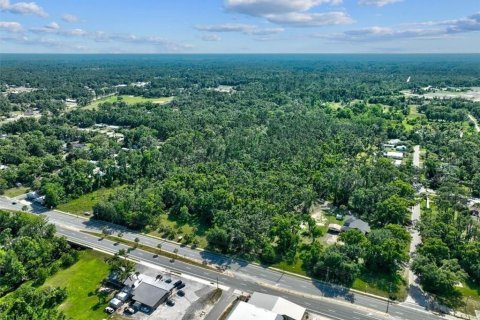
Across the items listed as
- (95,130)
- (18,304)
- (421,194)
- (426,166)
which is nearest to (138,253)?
(18,304)

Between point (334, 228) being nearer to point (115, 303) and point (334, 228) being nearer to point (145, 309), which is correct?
point (145, 309)

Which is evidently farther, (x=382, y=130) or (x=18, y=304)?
(x=382, y=130)

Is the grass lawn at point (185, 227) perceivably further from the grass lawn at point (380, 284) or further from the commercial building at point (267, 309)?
the grass lawn at point (380, 284)

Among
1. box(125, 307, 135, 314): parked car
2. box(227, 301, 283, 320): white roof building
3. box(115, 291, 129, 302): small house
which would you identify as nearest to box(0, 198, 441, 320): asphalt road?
box(227, 301, 283, 320): white roof building

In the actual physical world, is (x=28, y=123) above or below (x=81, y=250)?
above

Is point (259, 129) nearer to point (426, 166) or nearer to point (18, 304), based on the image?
point (426, 166)

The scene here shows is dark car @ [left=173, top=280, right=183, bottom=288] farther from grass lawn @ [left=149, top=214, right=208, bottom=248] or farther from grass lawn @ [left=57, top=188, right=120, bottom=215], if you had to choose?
grass lawn @ [left=57, top=188, right=120, bottom=215]

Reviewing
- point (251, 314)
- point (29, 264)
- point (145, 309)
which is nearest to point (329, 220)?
point (251, 314)

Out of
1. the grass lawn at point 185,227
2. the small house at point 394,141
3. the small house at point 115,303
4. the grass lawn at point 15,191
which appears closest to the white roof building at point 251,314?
the small house at point 115,303

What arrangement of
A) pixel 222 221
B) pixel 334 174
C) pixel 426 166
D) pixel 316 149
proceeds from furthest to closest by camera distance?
1. pixel 316 149
2. pixel 426 166
3. pixel 334 174
4. pixel 222 221
